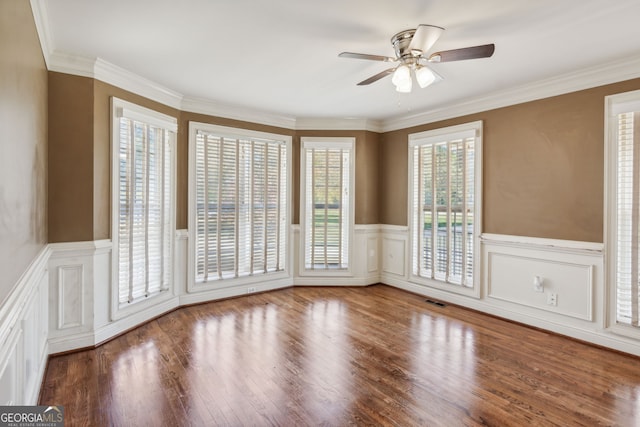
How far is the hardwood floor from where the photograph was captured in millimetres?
2199

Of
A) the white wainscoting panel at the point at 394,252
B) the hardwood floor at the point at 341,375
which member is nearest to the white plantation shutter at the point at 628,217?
the hardwood floor at the point at 341,375

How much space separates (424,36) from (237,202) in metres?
3.27

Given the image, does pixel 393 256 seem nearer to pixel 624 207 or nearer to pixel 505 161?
pixel 505 161

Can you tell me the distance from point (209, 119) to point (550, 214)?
4.20m

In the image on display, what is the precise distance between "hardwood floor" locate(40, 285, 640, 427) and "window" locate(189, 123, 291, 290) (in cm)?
96

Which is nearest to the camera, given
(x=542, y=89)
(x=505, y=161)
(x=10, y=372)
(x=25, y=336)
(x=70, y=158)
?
(x=10, y=372)

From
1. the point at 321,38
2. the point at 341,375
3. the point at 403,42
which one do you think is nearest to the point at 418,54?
the point at 403,42

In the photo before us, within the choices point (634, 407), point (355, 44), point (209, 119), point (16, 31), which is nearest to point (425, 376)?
point (634, 407)

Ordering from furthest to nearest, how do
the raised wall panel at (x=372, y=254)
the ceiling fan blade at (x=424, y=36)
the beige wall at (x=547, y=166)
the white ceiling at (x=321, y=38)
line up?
the raised wall panel at (x=372, y=254) → the beige wall at (x=547, y=166) → the white ceiling at (x=321, y=38) → the ceiling fan blade at (x=424, y=36)

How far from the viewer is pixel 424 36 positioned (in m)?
2.24

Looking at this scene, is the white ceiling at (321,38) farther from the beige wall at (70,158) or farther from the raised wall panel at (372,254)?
the raised wall panel at (372,254)

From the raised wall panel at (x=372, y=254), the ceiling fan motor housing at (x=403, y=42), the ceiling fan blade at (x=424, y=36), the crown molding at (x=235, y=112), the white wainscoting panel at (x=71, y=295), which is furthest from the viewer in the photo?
the raised wall panel at (x=372, y=254)

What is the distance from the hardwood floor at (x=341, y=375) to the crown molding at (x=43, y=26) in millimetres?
2542

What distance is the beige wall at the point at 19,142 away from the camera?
1.51 meters
